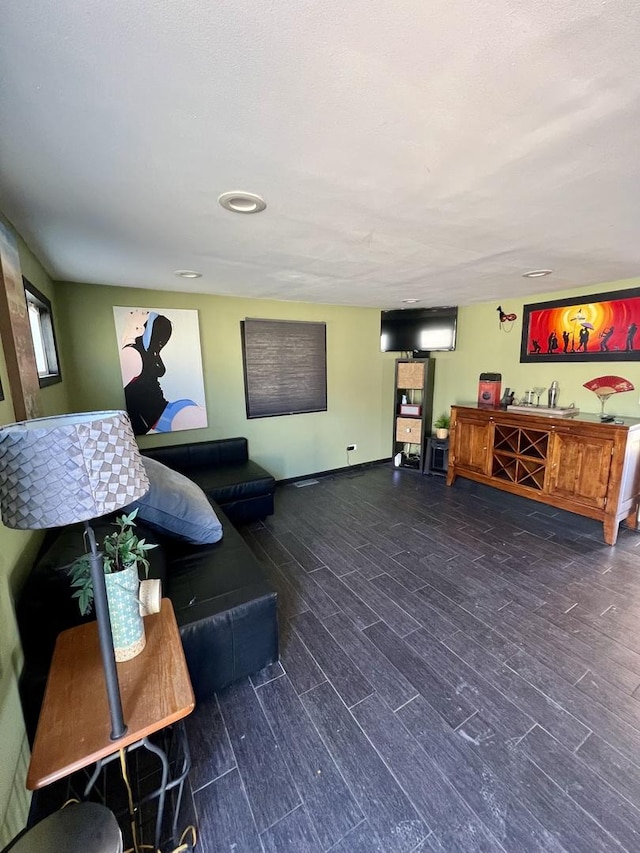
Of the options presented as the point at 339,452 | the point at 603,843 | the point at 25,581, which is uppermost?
the point at 25,581

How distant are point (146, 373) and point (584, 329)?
169 inches

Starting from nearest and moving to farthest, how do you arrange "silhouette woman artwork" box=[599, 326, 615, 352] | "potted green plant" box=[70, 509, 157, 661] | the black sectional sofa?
"potted green plant" box=[70, 509, 157, 661], the black sectional sofa, "silhouette woman artwork" box=[599, 326, 615, 352]

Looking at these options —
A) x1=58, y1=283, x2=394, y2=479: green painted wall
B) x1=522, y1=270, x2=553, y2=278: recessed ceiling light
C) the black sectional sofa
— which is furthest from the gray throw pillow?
x1=522, y1=270, x2=553, y2=278: recessed ceiling light

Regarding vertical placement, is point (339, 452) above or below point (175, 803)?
above

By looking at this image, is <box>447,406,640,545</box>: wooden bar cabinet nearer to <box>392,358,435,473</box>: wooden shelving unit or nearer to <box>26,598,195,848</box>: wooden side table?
<box>392,358,435,473</box>: wooden shelving unit

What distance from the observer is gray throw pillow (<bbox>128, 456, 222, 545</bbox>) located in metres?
1.95

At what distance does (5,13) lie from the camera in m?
0.66

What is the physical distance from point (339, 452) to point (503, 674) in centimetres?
326

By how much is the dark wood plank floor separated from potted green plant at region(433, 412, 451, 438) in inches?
73.9

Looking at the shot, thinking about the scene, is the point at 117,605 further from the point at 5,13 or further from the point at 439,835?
the point at 5,13

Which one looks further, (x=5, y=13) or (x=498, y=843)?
(x=498, y=843)

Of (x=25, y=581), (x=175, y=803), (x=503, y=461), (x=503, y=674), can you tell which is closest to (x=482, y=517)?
(x=503, y=461)

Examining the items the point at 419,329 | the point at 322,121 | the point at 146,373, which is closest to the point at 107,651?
the point at 322,121

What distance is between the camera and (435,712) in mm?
1570
